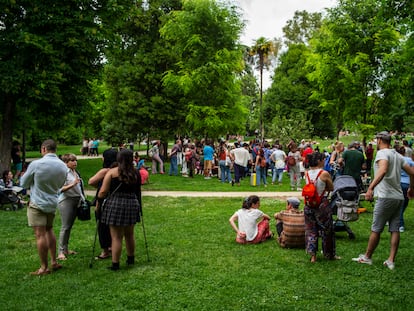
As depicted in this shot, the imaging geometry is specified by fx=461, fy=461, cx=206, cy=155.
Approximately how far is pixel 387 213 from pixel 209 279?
2767 mm

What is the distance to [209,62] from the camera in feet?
85.2

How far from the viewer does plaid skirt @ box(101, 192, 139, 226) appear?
6.58 m

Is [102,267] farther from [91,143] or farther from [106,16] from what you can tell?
[91,143]

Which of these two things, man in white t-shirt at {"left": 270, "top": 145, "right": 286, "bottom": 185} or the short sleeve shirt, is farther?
man in white t-shirt at {"left": 270, "top": 145, "right": 286, "bottom": 185}

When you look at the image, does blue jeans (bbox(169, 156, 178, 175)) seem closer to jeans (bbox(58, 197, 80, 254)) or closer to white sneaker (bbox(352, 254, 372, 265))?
jeans (bbox(58, 197, 80, 254))

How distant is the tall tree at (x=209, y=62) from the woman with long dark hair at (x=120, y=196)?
1945 cm

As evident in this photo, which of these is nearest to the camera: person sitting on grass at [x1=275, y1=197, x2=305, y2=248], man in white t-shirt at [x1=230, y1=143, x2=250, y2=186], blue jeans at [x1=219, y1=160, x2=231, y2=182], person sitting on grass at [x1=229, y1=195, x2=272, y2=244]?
person sitting on grass at [x1=275, y1=197, x2=305, y2=248]

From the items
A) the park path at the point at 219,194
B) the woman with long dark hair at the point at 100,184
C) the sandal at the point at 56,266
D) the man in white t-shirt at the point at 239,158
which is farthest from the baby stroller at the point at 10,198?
the man in white t-shirt at the point at 239,158

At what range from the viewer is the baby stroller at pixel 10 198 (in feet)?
41.5

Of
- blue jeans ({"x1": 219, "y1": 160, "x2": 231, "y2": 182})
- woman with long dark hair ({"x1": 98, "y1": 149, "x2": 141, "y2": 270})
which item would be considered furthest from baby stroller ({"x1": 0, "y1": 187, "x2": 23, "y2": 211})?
blue jeans ({"x1": 219, "y1": 160, "x2": 231, "y2": 182})

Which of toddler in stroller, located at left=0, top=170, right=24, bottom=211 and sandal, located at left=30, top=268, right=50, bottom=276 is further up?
toddler in stroller, located at left=0, top=170, right=24, bottom=211

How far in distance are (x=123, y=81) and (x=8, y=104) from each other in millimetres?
12438

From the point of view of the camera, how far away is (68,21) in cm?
1688

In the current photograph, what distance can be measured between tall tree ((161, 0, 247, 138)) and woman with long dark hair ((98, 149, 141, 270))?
19.4 meters
